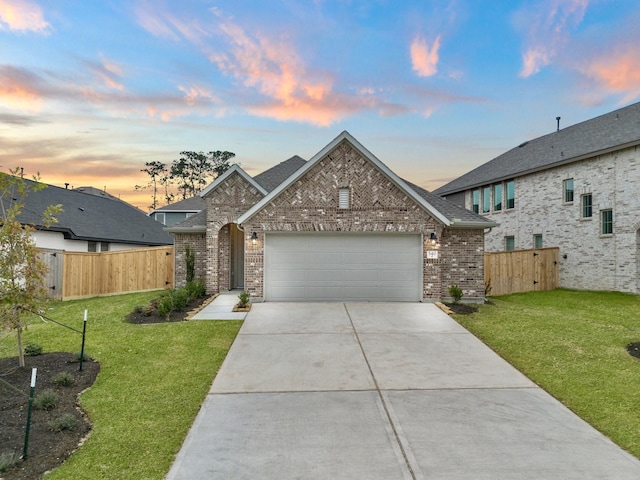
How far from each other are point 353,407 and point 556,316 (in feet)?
29.7

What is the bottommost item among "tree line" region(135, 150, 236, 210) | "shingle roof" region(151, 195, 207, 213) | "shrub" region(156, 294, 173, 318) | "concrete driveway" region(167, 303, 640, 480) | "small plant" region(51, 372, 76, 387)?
"concrete driveway" region(167, 303, 640, 480)

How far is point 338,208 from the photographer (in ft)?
42.1

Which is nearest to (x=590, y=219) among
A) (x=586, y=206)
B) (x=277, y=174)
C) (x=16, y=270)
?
(x=586, y=206)

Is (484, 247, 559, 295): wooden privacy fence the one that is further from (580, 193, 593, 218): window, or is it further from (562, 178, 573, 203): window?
(562, 178, 573, 203): window

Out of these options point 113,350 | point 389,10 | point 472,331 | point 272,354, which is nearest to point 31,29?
point 113,350

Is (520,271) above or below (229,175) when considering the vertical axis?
below

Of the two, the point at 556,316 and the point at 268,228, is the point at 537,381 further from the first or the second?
the point at 268,228

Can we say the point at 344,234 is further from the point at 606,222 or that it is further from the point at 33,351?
the point at 606,222

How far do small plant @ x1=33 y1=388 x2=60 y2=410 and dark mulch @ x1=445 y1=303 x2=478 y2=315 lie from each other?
10.3 meters

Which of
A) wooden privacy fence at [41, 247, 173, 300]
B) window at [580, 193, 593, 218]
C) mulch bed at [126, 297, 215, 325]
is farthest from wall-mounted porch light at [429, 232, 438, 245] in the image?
wooden privacy fence at [41, 247, 173, 300]

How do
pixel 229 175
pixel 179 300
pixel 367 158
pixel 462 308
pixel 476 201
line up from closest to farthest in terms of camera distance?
pixel 179 300, pixel 462 308, pixel 367 158, pixel 229 175, pixel 476 201

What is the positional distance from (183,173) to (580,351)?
5500 centimetres

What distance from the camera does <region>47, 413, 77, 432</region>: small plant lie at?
4.55 m

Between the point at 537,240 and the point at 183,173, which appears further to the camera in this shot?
the point at 183,173
